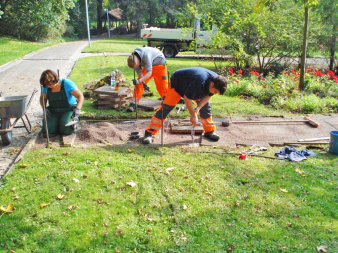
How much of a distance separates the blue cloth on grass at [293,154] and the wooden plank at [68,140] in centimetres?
359

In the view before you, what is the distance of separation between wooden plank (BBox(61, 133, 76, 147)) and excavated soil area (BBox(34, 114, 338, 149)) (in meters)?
0.07

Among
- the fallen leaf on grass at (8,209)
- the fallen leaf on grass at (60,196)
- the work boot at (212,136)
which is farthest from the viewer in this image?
the work boot at (212,136)

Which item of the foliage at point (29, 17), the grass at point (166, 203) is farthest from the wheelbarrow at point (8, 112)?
the foliage at point (29, 17)

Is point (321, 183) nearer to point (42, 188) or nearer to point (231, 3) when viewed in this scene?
point (42, 188)

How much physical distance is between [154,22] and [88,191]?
44.7m

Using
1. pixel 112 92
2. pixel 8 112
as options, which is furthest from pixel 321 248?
pixel 112 92

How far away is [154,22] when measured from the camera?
45.8 meters

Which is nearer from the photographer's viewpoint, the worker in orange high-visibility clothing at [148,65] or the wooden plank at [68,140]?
the wooden plank at [68,140]

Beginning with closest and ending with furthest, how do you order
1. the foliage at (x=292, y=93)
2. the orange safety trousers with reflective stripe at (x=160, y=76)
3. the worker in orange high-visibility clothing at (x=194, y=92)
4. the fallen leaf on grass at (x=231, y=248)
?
the fallen leaf on grass at (x=231, y=248) → the worker in orange high-visibility clothing at (x=194, y=92) → the orange safety trousers with reflective stripe at (x=160, y=76) → the foliage at (x=292, y=93)

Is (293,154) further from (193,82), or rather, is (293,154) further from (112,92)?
(112,92)

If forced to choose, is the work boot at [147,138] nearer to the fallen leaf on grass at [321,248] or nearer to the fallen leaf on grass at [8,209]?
the fallen leaf on grass at [8,209]

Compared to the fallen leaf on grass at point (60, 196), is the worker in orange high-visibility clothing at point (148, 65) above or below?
above

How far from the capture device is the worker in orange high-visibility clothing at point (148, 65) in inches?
250

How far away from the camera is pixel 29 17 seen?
2859 centimetres
